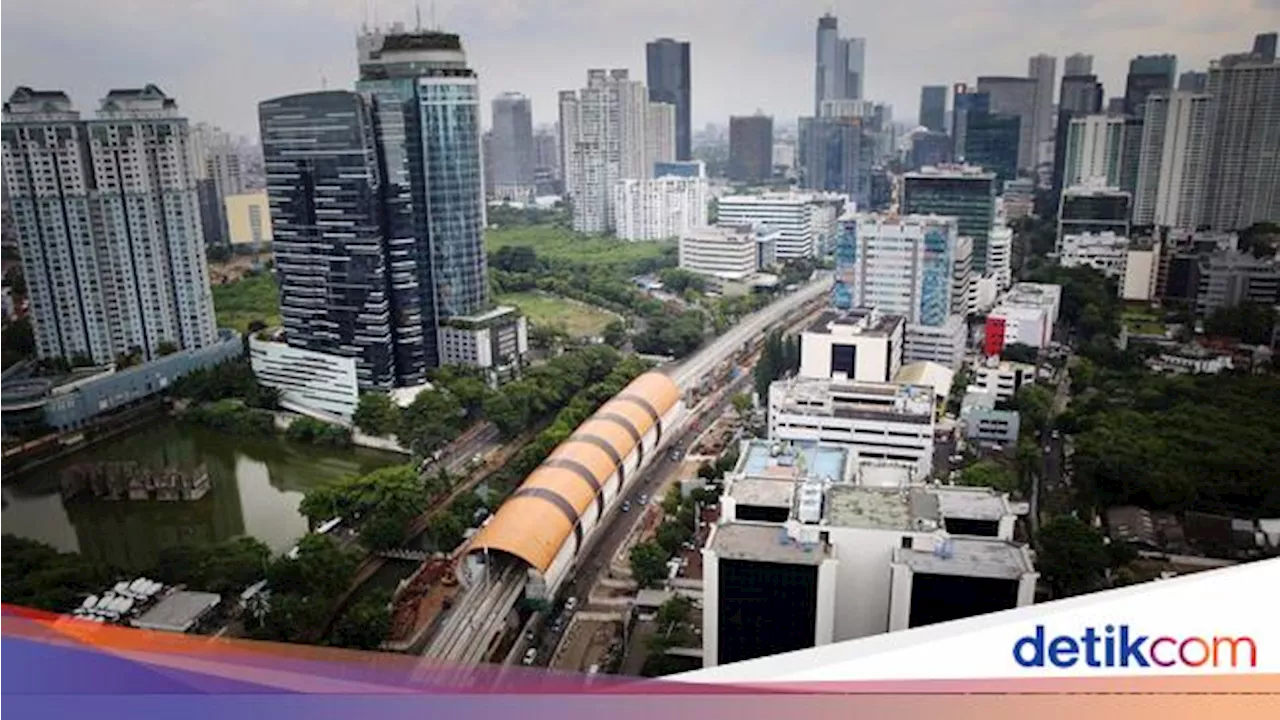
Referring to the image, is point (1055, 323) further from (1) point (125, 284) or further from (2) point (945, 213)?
(1) point (125, 284)

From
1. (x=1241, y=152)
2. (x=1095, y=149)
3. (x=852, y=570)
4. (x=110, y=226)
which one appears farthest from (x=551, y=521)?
(x=1095, y=149)

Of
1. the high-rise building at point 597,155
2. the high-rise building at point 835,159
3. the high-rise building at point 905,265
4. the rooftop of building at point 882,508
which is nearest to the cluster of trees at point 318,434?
the rooftop of building at point 882,508

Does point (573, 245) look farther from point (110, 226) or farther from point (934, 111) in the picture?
point (110, 226)

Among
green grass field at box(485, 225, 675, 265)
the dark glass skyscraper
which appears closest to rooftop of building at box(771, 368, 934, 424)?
the dark glass skyscraper

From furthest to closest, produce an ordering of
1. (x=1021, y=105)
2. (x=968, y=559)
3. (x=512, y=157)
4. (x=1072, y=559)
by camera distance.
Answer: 1. (x=512, y=157)
2. (x=1021, y=105)
3. (x=1072, y=559)
4. (x=968, y=559)

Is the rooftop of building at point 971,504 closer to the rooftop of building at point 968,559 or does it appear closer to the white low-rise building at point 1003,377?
the rooftop of building at point 968,559

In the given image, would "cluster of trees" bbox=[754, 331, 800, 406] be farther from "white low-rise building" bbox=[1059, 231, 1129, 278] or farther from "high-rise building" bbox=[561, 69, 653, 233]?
"high-rise building" bbox=[561, 69, 653, 233]
